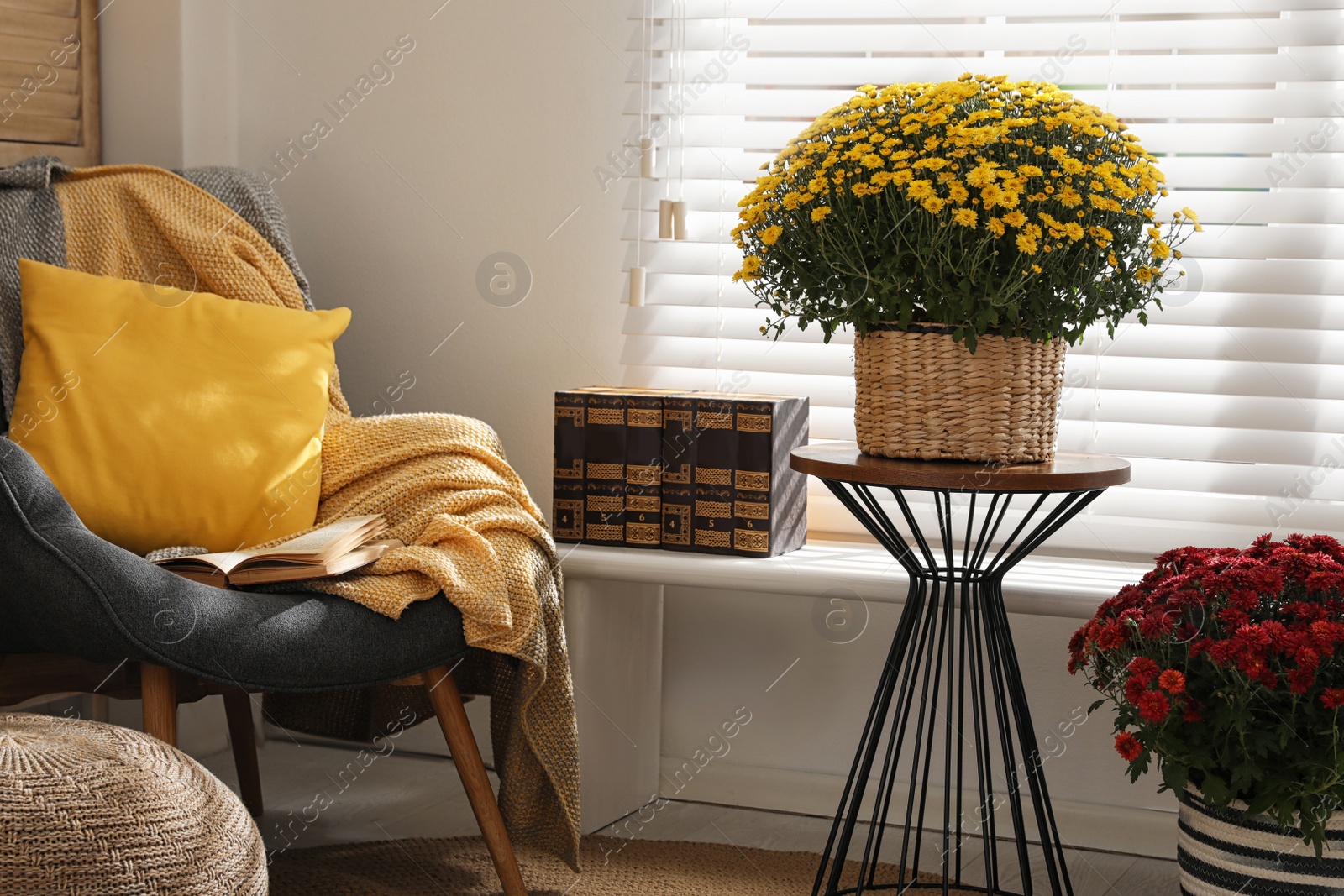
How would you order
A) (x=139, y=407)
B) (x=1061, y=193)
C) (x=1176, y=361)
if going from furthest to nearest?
(x=1176, y=361), (x=139, y=407), (x=1061, y=193)

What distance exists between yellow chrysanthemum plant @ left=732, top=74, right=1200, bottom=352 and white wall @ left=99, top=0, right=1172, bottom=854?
78 centimetres

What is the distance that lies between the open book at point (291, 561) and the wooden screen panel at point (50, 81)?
994mm

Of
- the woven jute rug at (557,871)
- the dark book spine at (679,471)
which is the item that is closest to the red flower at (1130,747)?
the woven jute rug at (557,871)

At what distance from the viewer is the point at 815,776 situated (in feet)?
6.97

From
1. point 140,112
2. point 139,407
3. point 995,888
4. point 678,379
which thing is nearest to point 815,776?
point 995,888

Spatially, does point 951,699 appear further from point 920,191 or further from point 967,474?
point 920,191

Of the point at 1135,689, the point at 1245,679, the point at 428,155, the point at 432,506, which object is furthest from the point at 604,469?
the point at 1245,679

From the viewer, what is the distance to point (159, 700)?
55.3 inches

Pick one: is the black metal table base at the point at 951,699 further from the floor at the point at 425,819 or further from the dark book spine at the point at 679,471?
the dark book spine at the point at 679,471

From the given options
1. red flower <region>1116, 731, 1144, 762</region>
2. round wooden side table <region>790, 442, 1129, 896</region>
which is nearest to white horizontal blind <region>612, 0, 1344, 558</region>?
round wooden side table <region>790, 442, 1129, 896</region>

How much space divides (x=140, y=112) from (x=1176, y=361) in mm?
1867

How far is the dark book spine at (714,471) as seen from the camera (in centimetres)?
189

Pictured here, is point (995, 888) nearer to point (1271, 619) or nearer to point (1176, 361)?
point (1271, 619)

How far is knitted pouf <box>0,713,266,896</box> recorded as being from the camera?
Answer: 971mm
